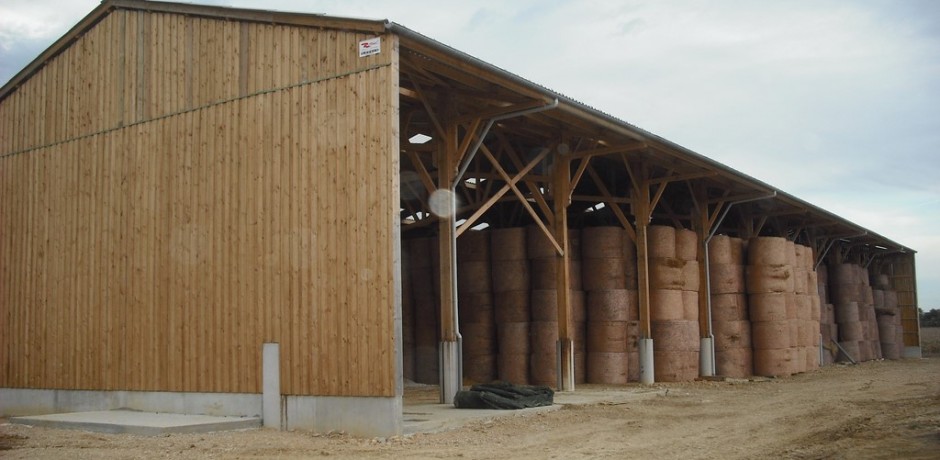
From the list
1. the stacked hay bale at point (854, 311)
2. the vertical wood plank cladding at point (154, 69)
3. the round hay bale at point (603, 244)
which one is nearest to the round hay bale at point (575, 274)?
the round hay bale at point (603, 244)

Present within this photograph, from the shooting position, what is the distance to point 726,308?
69.3 ft

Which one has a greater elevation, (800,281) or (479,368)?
(800,281)

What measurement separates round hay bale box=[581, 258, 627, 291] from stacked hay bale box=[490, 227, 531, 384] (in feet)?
4.28

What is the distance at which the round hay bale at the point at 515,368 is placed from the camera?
17.8 metres

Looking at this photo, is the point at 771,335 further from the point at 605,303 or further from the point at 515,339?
the point at 515,339

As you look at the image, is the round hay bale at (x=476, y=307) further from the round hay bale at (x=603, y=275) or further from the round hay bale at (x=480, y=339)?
the round hay bale at (x=603, y=275)

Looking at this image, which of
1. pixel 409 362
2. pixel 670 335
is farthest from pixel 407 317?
pixel 670 335

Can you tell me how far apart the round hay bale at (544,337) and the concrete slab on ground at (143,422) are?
6.96 metres

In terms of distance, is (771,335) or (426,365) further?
(771,335)

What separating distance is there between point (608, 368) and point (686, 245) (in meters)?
3.48

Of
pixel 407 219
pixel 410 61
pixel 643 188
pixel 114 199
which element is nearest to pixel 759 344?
pixel 643 188

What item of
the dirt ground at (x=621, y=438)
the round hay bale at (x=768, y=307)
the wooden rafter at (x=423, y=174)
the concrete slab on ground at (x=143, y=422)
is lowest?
the dirt ground at (x=621, y=438)

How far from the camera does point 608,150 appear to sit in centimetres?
1723

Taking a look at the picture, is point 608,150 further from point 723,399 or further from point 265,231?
point 265,231
